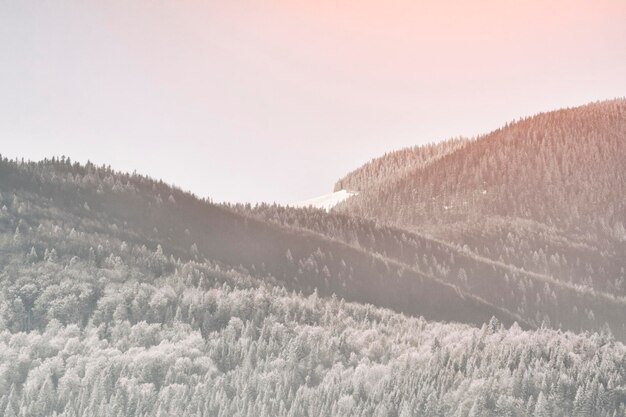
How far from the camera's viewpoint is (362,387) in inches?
4914

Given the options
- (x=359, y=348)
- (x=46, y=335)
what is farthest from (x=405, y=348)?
(x=46, y=335)

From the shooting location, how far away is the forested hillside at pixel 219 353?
115 meters

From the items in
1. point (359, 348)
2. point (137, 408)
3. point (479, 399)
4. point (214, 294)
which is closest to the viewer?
point (137, 408)

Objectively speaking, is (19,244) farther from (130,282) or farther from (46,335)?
(46,335)

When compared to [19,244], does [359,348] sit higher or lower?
lower

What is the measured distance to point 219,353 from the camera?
137625 mm

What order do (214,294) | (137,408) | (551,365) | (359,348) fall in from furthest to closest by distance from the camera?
1. (214,294)
2. (359,348)
3. (551,365)
4. (137,408)

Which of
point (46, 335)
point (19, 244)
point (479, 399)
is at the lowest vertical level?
point (479, 399)

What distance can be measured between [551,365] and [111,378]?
73589mm

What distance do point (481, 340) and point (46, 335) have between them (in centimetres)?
8073

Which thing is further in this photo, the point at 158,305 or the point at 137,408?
the point at 158,305

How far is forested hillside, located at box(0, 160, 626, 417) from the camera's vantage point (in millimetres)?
114812

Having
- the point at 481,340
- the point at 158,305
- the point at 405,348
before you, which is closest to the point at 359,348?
the point at 405,348

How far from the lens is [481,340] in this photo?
15825 cm
